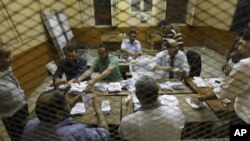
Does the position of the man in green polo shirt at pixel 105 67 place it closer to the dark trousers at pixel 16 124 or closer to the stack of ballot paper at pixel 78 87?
the stack of ballot paper at pixel 78 87

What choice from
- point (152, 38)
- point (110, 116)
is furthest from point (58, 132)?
point (152, 38)

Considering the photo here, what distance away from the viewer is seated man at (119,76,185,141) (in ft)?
3.84

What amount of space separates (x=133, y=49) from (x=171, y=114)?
2207 mm

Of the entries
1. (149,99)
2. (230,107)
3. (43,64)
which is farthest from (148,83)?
(43,64)

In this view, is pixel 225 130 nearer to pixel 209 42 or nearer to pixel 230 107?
pixel 230 107

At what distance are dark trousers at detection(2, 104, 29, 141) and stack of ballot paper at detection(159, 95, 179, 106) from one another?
1059 millimetres

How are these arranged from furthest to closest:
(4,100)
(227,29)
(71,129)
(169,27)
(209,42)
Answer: (209,42), (227,29), (169,27), (4,100), (71,129)

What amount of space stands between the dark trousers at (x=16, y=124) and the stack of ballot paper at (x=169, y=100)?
41.7 inches

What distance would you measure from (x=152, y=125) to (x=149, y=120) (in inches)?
1.4

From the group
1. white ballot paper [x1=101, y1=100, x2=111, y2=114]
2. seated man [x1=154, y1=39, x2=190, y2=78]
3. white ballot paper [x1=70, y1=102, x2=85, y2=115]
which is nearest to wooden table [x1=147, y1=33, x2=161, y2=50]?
seated man [x1=154, y1=39, x2=190, y2=78]

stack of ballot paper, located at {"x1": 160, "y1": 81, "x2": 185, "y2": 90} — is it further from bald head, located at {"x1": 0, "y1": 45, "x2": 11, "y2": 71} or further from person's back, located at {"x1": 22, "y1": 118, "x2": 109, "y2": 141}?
bald head, located at {"x1": 0, "y1": 45, "x2": 11, "y2": 71}

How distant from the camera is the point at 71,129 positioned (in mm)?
1010

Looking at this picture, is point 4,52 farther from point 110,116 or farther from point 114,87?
point 114,87

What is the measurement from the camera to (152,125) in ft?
3.86
